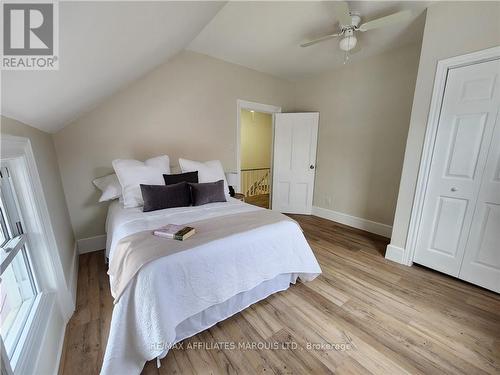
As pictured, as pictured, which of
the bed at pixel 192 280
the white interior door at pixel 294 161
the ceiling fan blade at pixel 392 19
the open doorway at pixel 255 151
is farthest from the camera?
the open doorway at pixel 255 151

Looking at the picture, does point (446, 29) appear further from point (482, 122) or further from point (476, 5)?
point (482, 122)

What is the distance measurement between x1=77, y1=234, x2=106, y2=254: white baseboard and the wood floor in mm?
391

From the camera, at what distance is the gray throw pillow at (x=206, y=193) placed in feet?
7.41

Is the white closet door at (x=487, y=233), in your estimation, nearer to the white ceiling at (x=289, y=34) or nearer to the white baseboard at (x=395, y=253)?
the white baseboard at (x=395, y=253)

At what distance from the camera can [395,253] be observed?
7.95 ft

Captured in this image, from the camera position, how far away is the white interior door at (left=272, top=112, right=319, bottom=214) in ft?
12.5

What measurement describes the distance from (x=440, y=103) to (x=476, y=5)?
0.76 m

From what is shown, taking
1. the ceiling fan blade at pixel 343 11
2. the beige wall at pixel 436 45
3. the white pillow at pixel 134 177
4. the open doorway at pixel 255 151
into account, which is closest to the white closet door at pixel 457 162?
the beige wall at pixel 436 45

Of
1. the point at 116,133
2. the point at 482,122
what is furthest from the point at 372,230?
the point at 116,133

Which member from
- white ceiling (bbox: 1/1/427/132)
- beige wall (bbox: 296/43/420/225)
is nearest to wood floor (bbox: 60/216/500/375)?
beige wall (bbox: 296/43/420/225)

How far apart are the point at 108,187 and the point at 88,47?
5.67 ft

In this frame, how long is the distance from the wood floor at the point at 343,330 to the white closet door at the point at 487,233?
0.15 meters

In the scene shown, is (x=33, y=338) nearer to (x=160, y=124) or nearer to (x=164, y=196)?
(x=164, y=196)

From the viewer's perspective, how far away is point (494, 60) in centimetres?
172
